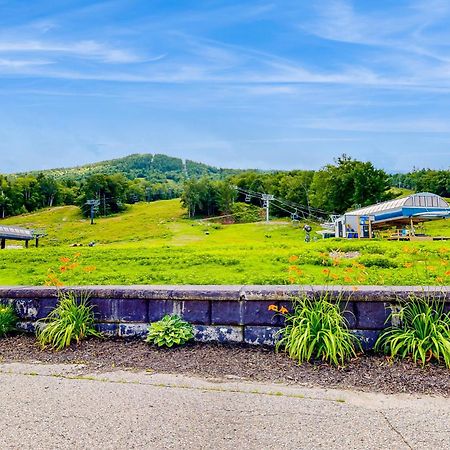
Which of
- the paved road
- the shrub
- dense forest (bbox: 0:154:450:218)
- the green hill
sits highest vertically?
the green hill

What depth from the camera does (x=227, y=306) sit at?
16.1 feet

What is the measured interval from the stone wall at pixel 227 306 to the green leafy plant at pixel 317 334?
0.30 ft

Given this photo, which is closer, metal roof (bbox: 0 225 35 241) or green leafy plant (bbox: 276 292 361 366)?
green leafy plant (bbox: 276 292 361 366)

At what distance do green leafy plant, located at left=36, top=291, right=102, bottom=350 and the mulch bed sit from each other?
104 millimetres

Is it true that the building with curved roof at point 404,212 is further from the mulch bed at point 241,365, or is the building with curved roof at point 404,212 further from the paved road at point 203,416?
the paved road at point 203,416

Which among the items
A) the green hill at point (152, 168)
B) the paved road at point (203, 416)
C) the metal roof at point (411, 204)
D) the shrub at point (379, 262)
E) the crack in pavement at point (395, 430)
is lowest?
the crack in pavement at point (395, 430)

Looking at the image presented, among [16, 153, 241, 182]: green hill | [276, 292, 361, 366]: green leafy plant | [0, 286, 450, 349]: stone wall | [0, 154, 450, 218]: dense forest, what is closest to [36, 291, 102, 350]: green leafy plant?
[0, 286, 450, 349]: stone wall

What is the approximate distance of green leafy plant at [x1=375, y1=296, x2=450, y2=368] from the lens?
170 inches

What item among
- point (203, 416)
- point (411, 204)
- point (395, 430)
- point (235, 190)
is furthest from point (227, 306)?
point (235, 190)

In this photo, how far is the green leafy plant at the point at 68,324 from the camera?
5016 millimetres

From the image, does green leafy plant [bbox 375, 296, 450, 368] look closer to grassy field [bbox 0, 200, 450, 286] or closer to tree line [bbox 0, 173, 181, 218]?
grassy field [bbox 0, 200, 450, 286]

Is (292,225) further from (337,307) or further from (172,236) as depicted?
(337,307)

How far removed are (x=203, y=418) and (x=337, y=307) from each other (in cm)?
193

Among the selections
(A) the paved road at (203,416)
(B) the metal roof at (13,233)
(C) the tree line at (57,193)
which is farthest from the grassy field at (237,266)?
(C) the tree line at (57,193)
